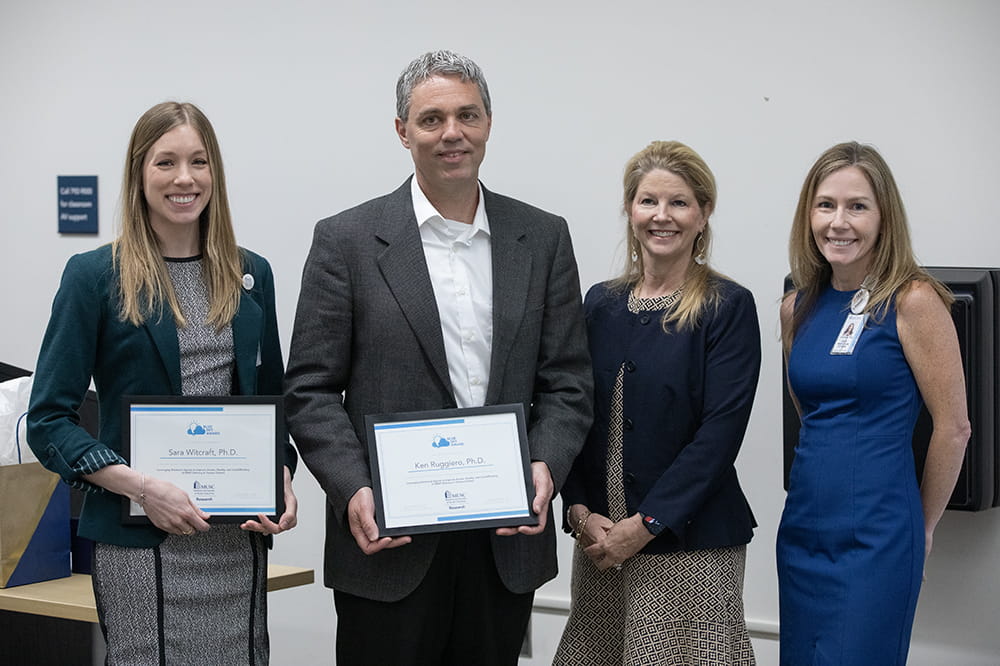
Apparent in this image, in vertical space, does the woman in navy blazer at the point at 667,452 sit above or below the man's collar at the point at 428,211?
below

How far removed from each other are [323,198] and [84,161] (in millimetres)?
A: 1083

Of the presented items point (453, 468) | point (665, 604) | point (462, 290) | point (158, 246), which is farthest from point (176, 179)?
point (665, 604)

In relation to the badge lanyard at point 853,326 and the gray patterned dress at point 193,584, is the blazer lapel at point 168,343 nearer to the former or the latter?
the gray patterned dress at point 193,584

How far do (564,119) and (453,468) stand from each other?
68.2 inches

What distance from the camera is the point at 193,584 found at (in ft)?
6.93

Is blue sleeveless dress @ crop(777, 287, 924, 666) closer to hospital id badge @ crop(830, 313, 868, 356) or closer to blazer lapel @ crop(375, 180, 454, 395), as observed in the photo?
hospital id badge @ crop(830, 313, 868, 356)

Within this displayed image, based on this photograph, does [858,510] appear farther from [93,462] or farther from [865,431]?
[93,462]

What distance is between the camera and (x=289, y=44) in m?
3.95

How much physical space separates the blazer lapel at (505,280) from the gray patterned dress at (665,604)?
0.31 metres

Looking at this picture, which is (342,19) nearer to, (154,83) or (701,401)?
(154,83)

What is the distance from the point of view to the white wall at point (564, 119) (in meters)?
3.06

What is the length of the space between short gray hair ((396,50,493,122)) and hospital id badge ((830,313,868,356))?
2.87ft

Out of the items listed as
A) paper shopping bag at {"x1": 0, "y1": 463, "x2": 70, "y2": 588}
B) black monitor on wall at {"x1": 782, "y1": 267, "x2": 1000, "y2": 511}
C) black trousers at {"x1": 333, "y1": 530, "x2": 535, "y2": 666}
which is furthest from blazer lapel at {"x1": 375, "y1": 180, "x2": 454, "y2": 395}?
black monitor on wall at {"x1": 782, "y1": 267, "x2": 1000, "y2": 511}

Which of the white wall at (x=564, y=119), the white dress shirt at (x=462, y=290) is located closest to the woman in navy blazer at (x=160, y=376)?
the white dress shirt at (x=462, y=290)
